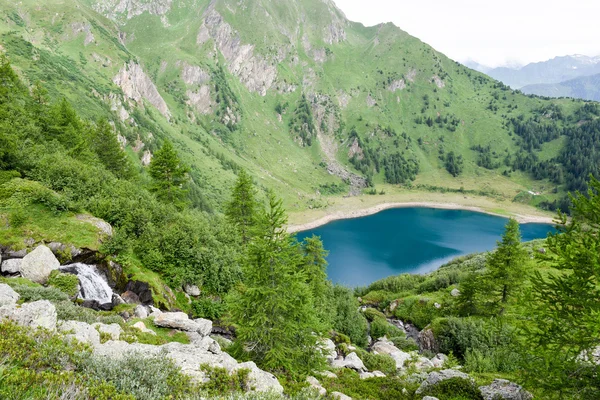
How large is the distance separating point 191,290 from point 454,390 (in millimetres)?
20888

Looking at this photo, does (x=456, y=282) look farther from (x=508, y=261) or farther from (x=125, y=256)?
(x=125, y=256)

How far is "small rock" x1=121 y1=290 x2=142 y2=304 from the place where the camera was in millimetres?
22172

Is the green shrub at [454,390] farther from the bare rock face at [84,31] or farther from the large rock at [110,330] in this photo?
the bare rock face at [84,31]

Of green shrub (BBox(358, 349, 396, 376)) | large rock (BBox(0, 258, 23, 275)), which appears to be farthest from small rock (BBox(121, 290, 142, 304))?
green shrub (BBox(358, 349, 396, 376))

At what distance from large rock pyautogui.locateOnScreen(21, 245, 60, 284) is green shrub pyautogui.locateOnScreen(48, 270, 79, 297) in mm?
576

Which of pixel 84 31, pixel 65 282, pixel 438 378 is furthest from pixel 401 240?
pixel 84 31

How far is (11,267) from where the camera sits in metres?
19.2

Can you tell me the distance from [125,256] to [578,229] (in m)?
28.2

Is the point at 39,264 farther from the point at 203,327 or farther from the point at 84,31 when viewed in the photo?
the point at 84,31

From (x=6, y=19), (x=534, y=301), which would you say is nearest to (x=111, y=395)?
(x=534, y=301)

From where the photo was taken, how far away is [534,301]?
12.0m

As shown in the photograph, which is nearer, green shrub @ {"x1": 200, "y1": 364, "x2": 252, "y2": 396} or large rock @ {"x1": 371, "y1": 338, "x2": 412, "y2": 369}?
green shrub @ {"x1": 200, "y1": 364, "x2": 252, "y2": 396}

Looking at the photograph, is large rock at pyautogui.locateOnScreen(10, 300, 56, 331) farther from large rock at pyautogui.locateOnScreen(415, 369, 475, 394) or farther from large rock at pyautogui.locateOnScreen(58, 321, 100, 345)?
large rock at pyautogui.locateOnScreen(415, 369, 475, 394)

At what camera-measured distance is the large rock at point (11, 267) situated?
19.1 meters
